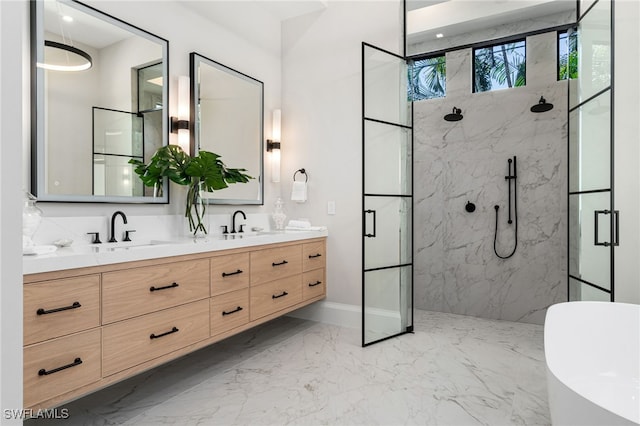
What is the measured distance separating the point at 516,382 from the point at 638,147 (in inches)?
66.8

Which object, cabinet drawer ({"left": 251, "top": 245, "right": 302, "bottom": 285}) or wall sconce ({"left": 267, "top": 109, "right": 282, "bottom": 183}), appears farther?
wall sconce ({"left": 267, "top": 109, "right": 282, "bottom": 183})

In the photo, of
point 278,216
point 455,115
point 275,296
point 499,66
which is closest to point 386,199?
point 278,216

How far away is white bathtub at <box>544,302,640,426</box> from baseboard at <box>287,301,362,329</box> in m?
1.86

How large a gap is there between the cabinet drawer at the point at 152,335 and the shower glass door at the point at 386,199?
54.5 inches

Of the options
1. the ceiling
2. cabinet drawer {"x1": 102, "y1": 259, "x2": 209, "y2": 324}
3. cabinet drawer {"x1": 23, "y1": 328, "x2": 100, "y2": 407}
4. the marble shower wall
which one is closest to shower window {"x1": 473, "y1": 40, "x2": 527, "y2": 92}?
the marble shower wall

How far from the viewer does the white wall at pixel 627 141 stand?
8.30ft

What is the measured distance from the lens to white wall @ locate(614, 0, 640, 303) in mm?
2531

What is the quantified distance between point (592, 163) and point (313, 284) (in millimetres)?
2399

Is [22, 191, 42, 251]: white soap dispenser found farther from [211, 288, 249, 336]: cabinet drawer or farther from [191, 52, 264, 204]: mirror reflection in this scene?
[191, 52, 264, 204]: mirror reflection

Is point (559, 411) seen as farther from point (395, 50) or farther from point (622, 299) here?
point (395, 50)

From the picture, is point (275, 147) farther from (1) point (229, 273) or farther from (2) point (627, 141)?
(2) point (627, 141)

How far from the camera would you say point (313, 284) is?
12.0ft

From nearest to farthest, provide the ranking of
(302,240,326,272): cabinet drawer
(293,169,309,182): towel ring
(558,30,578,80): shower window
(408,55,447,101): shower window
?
(302,240,326,272): cabinet drawer, (558,30,578,80): shower window, (293,169,309,182): towel ring, (408,55,447,101): shower window

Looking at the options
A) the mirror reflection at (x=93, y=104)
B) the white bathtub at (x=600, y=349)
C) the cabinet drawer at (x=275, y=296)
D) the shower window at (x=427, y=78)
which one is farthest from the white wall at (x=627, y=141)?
the mirror reflection at (x=93, y=104)
